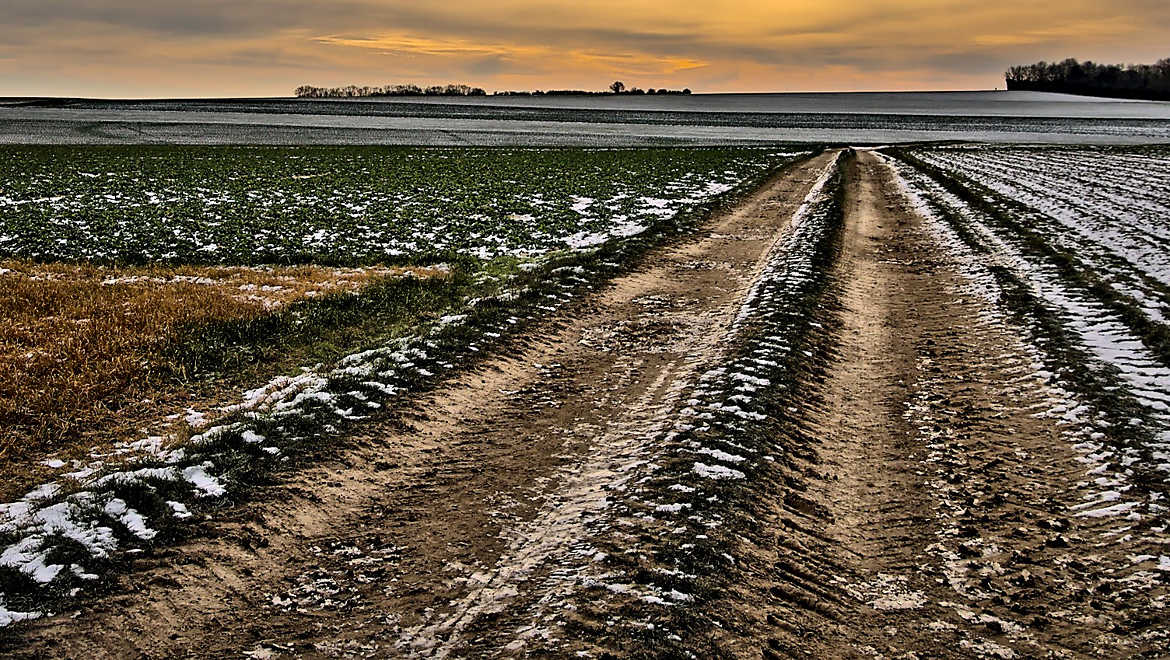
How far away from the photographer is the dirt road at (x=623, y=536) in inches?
176

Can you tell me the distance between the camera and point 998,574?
5090mm

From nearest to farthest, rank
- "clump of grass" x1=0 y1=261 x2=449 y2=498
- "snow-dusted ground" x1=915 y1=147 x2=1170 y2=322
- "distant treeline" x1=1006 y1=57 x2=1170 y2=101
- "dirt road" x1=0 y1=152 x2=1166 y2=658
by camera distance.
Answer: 1. "dirt road" x1=0 y1=152 x2=1166 y2=658
2. "clump of grass" x1=0 y1=261 x2=449 y2=498
3. "snow-dusted ground" x1=915 y1=147 x2=1170 y2=322
4. "distant treeline" x1=1006 y1=57 x2=1170 y2=101

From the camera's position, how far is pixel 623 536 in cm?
539

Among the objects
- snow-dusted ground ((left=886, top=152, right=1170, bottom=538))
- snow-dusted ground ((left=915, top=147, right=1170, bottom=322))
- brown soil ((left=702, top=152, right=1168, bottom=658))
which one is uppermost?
snow-dusted ground ((left=915, top=147, right=1170, bottom=322))

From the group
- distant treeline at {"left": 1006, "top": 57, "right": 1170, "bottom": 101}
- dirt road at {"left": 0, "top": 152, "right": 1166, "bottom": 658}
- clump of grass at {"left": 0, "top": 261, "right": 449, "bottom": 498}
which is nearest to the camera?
dirt road at {"left": 0, "top": 152, "right": 1166, "bottom": 658}

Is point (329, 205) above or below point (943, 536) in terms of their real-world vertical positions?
above

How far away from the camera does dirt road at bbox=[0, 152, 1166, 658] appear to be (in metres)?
4.46

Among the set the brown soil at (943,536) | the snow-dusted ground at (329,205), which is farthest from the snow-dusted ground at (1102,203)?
the snow-dusted ground at (329,205)

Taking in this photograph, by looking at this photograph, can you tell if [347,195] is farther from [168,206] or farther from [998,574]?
[998,574]

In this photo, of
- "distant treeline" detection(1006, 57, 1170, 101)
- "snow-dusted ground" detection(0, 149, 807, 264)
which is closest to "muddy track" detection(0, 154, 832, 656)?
"snow-dusted ground" detection(0, 149, 807, 264)

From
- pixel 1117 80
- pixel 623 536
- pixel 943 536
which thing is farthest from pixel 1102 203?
pixel 1117 80

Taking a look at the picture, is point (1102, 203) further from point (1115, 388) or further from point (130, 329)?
point (130, 329)

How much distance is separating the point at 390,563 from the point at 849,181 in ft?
103

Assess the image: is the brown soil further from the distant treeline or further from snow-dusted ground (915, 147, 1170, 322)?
the distant treeline
